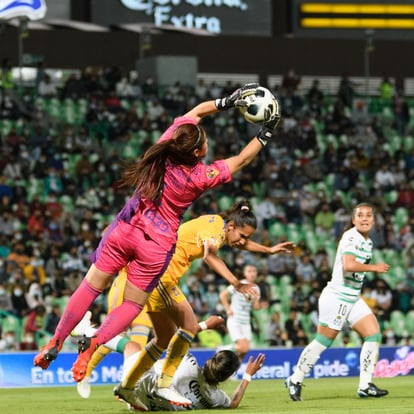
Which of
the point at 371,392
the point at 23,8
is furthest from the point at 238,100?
the point at 23,8

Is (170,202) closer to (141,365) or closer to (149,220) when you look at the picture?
(149,220)

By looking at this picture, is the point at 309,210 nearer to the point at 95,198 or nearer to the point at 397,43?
the point at 95,198

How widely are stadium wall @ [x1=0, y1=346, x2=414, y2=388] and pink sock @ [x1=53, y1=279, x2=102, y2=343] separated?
7608 mm

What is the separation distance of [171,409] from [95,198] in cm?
1573

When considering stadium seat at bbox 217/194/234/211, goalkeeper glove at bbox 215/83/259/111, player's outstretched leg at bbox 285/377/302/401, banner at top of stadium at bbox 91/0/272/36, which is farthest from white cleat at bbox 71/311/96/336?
banner at top of stadium at bbox 91/0/272/36

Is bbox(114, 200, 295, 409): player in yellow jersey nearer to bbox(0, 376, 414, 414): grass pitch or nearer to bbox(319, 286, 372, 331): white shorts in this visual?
bbox(0, 376, 414, 414): grass pitch

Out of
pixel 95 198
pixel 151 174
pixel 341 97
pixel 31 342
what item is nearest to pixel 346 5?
pixel 341 97

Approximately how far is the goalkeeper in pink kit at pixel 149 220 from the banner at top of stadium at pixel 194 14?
17.7 metres

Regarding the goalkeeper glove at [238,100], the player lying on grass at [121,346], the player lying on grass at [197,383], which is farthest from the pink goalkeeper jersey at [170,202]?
the player lying on grass at [197,383]

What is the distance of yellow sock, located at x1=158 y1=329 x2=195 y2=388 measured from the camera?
10.9 metres

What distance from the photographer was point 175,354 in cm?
1098

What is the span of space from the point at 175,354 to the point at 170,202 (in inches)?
67.2

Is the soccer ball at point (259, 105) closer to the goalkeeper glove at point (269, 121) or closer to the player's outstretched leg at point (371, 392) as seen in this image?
the goalkeeper glove at point (269, 121)

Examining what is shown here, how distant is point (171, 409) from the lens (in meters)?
11.0
